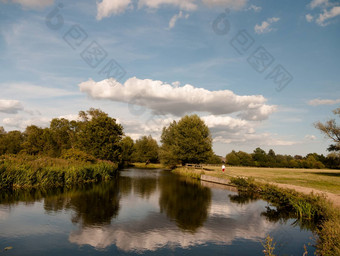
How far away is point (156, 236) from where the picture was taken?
13.3 meters

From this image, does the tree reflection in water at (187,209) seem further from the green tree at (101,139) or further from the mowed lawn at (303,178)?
the green tree at (101,139)

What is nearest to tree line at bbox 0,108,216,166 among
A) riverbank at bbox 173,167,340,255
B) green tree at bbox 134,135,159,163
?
green tree at bbox 134,135,159,163

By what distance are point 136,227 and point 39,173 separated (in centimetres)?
1776

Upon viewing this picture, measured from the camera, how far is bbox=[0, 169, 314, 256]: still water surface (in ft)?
38.0

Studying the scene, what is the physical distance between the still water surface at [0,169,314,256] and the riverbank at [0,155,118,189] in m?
2.86

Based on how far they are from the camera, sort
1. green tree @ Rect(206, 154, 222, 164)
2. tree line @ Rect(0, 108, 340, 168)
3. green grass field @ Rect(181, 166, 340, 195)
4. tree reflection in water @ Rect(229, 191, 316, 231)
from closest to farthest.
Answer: tree reflection in water @ Rect(229, 191, 316, 231)
green grass field @ Rect(181, 166, 340, 195)
tree line @ Rect(0, 108, 340, 168)
green tree @ Rect(206, 154, 222, 164)

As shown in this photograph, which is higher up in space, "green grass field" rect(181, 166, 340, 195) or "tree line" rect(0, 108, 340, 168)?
"tree line" rect(0, 108, 340, 168)

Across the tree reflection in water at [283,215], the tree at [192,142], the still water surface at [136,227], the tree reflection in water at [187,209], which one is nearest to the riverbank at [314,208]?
the tree reflection in water at [283,215]

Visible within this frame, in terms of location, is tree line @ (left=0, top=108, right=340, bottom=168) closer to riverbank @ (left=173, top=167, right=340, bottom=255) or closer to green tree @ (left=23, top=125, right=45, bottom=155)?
green tree @ (left=23, top=125, right=45, bottom=155)

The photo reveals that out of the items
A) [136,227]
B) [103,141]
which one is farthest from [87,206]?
[103,141]

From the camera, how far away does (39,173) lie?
26734 millimetres

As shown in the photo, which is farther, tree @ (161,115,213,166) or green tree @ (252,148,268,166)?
green tree @ (252,148,268,166)

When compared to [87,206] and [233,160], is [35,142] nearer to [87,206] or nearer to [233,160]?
[87,206]

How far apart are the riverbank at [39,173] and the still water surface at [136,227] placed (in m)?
2.86
